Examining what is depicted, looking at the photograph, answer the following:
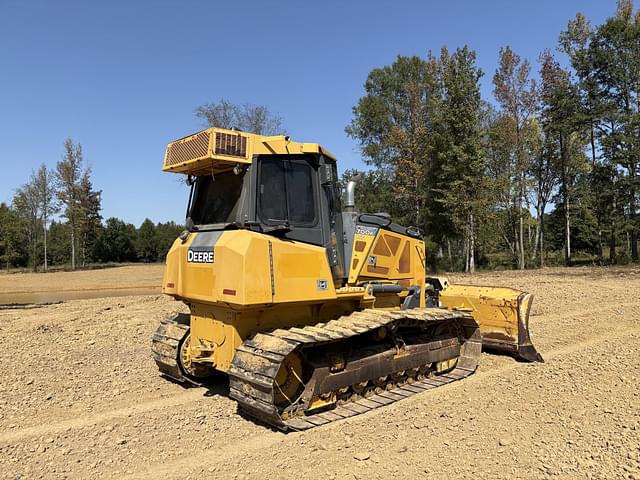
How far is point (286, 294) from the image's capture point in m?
5.48

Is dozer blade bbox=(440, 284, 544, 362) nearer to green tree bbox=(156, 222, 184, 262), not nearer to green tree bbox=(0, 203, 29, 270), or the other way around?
green tree bbox=(0, 203, 29, 270)

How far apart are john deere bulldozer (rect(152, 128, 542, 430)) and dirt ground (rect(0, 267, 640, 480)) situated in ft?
1.49

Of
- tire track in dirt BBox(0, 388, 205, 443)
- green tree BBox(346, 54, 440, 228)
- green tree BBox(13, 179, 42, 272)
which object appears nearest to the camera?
Result: tire track in dirt BBox(0, 388, 205, 443)

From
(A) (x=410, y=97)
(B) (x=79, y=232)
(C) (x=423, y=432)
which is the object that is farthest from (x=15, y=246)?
(C) (x=423, y=432)

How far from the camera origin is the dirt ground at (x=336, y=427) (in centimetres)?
428

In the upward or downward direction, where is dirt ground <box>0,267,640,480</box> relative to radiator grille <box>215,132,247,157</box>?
downward

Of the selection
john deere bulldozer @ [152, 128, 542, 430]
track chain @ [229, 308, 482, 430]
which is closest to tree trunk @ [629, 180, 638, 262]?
john deere bulldozer @ [152, 128, 542, 430]

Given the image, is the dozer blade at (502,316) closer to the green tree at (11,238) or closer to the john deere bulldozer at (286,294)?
the john deere bulldozer at (286,294)

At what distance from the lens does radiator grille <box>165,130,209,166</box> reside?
217 inches

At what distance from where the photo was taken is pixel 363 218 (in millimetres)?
7176

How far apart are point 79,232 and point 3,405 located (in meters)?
40.5

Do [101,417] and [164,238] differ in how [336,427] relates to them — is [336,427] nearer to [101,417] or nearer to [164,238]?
[101,417]

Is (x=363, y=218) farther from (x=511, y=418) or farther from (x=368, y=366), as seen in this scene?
(x=511, y=418)

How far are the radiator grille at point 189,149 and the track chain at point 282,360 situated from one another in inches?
88.4
